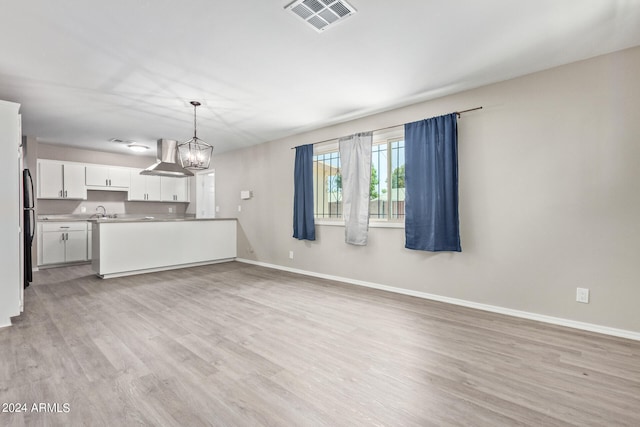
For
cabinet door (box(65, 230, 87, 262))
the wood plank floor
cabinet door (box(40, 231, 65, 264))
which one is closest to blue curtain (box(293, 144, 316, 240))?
the wood plank floor

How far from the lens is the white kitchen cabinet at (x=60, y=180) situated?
18.8 feet

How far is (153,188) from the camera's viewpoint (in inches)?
283

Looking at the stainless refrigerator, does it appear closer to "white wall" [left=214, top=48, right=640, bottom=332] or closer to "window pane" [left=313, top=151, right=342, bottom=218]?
"window pane" [left=313, top=151, right=342, bottom=218]

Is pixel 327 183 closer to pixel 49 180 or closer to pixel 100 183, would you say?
pixel 100 183

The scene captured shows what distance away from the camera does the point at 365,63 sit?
9.25ft

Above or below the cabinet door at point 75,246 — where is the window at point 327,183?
above

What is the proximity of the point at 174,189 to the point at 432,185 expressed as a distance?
664 centimetres

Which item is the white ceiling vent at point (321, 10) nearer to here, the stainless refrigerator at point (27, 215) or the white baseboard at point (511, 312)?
the white baseboard at point (511, 312)

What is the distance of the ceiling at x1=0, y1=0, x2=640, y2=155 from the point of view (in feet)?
6.82

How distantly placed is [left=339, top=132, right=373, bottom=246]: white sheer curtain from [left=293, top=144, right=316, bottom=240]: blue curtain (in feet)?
2.19

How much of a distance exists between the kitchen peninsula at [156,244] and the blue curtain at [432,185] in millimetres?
4114

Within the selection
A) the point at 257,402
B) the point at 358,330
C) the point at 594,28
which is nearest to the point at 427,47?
→ the point at 594,28

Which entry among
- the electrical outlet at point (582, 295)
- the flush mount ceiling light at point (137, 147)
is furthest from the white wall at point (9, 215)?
the electrical outlet at point (582, 295)

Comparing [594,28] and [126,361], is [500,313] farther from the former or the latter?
[126,361]
